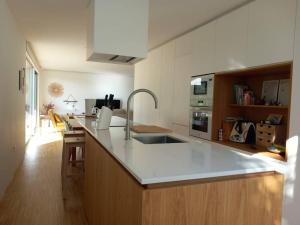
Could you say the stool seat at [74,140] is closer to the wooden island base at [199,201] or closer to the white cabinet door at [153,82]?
the wooden island base at [199,201]

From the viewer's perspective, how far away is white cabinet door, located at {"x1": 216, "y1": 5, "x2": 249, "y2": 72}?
259 centimetres

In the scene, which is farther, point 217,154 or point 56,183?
point 56,183

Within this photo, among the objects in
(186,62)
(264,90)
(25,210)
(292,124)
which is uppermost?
(186,62)

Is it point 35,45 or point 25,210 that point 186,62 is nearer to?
point 25,210

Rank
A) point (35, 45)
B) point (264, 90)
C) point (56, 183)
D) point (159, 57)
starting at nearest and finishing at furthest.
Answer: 1. point (264, 90)
2. point (56, 183)
3. point (159, 57)
4. point (35, 45)

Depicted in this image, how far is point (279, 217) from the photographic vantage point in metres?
1.33

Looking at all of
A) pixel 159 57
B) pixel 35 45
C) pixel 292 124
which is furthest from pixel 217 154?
pixel 35 45

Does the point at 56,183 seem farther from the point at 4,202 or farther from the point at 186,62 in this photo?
the point at 186,62

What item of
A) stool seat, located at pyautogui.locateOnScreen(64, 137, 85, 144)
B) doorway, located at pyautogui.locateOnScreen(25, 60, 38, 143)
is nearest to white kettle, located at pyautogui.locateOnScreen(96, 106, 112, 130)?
stool seat, located at pyautogui.locateOnScreen(64, 137, 85, 144)

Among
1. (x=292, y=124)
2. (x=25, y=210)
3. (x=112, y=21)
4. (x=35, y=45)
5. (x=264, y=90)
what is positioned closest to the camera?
(x=292, y=124)

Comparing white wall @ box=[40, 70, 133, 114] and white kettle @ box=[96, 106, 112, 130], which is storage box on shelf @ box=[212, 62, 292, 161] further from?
white wall @ box=[40, 70, 133, 114]

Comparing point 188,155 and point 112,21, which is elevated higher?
point 112,21

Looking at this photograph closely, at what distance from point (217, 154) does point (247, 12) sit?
1753 millimetres

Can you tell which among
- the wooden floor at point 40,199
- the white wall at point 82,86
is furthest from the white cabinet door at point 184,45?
the white wall at point 82,86
